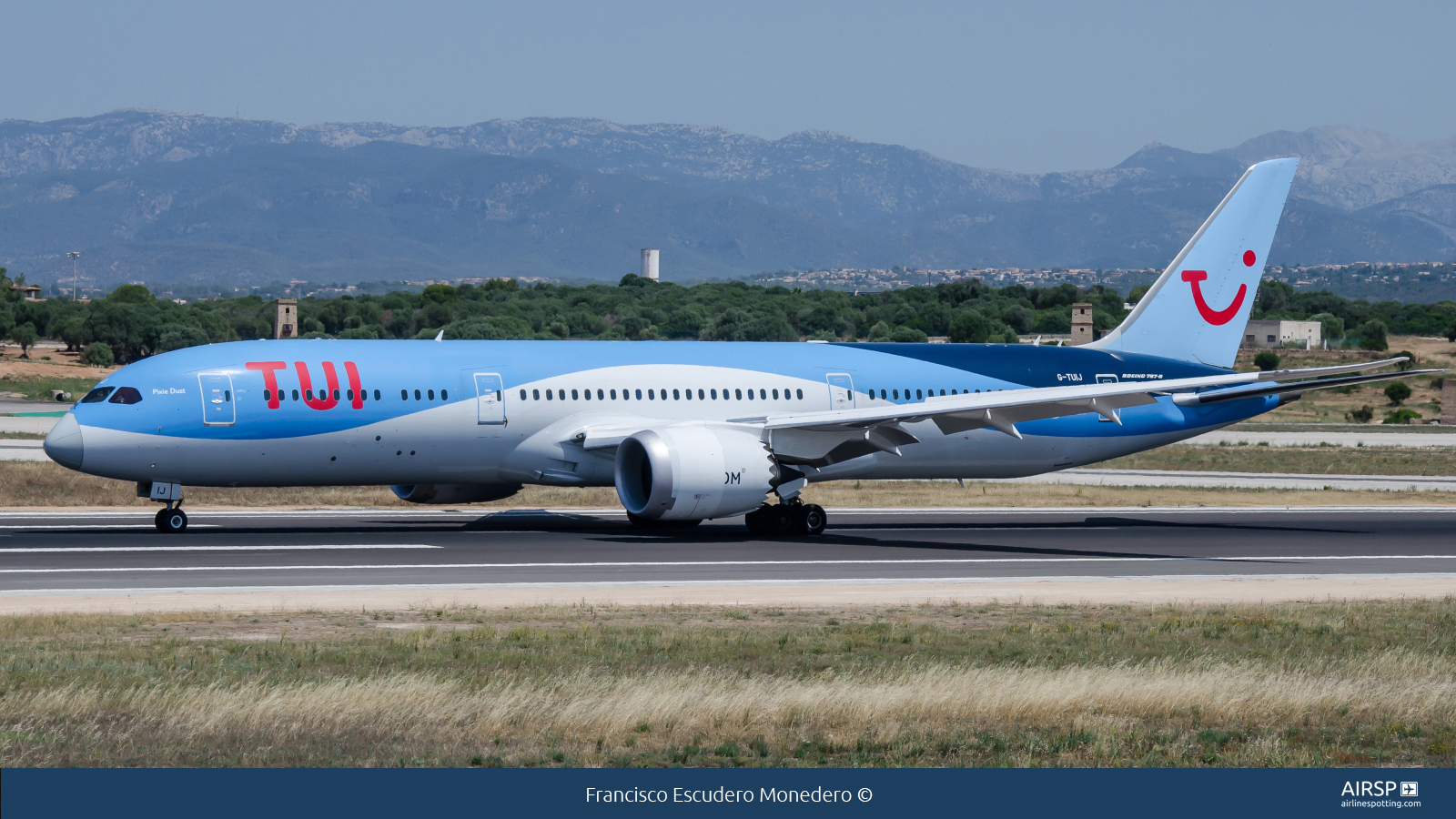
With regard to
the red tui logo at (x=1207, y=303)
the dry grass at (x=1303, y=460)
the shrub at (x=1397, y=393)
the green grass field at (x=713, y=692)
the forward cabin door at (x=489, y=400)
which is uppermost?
the red tui logo at (x=1207, y=303)

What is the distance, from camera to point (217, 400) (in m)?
30.5

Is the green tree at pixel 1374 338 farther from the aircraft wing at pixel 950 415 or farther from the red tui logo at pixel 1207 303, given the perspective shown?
the aircraft wing at pixel 950 415

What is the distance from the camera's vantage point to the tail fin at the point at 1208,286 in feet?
132

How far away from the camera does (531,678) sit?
51.1ft

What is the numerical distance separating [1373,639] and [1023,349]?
66.1ft

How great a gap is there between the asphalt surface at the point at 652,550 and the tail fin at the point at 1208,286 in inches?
177

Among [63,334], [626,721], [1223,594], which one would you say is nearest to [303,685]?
[626,721]

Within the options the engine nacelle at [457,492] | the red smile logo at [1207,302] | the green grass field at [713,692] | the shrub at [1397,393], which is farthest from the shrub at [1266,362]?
the green grass field at [713,692]

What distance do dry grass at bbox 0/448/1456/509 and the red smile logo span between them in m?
5.71

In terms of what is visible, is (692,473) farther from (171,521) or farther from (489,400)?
(171,521)

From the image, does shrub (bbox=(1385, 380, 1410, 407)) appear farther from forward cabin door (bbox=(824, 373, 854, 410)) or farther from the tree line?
forward cabin door (bbox=(824, 373, 854, 410))

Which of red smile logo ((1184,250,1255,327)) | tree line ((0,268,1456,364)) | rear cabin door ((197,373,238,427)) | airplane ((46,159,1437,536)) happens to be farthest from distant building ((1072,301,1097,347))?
tree line ((0,268,1456,364))

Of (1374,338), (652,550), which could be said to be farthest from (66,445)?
(1374,338)

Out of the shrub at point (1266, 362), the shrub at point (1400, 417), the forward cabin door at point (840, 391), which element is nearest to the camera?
the forward cabin door at point (840, 391)
